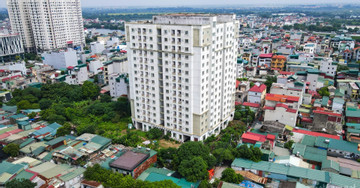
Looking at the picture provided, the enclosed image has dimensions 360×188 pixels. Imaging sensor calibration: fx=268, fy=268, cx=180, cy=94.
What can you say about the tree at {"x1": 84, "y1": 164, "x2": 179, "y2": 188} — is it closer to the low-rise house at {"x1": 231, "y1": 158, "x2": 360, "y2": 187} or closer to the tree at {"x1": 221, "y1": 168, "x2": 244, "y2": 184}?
the tree at {"x1": 221, "y1": 168, "x2": 244, "y2": 184}

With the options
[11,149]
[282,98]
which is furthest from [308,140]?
[11,149]

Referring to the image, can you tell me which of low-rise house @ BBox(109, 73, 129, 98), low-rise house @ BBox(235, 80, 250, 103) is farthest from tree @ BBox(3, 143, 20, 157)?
low-rise house @ BBox(235, 80, 250, 103)

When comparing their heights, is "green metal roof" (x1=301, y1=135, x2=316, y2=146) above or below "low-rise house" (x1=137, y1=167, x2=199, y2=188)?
above

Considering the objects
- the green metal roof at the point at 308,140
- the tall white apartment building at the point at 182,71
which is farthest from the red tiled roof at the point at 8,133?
the green metal roof at the point at 308,140

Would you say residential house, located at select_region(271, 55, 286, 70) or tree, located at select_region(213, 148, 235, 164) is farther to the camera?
residential house, located at select_region(271, 55, 286, 70)

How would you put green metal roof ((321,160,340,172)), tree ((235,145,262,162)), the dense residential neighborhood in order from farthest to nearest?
tree ((235,145,262,162))
green metal roof ((321,160,340,172))
the dense residential neighborhood

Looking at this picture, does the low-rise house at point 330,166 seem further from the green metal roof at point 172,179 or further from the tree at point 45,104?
the tree at point 45,104

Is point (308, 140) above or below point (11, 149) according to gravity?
below

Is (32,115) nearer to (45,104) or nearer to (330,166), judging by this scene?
(45,104)
